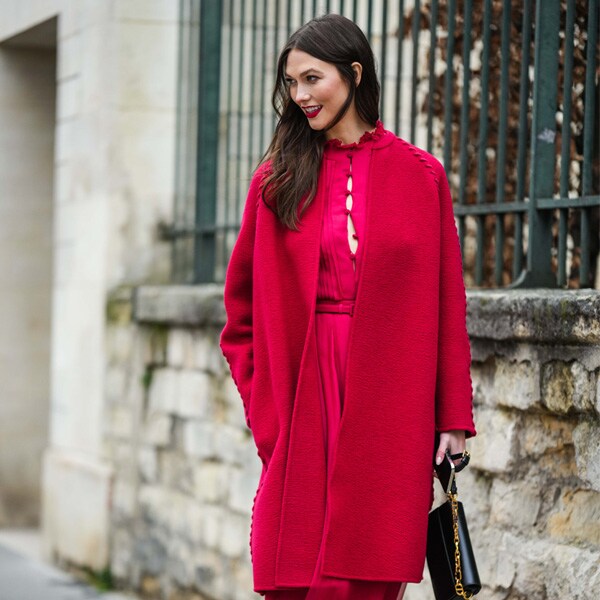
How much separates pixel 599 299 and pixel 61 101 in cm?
465

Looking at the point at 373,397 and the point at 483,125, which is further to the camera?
the point at 483,125

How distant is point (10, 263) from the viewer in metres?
8.91

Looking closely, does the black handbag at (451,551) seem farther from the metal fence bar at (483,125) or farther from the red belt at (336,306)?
the metal fence bar at (483,125)

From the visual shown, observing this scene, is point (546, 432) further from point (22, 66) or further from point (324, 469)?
point (22, 66)

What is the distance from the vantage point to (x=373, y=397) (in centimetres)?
342

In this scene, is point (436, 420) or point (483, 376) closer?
point (436, 420)

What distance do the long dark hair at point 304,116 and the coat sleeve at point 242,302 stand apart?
0.31ft

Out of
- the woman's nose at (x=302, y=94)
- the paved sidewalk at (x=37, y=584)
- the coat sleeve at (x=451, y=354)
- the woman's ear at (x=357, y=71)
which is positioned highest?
the woman's ear at (x=357, y=71)

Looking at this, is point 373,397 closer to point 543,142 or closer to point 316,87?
point 316,87

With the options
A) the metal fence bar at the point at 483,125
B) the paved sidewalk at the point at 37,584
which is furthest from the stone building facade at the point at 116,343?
the metal fence bar at the point at 483,125

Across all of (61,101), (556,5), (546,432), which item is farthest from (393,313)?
(61,101)

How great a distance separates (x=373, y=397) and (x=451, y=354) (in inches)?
8.2

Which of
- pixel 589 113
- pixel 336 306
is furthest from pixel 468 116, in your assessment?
pixel 336 306

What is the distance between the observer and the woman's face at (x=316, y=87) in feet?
11.4
